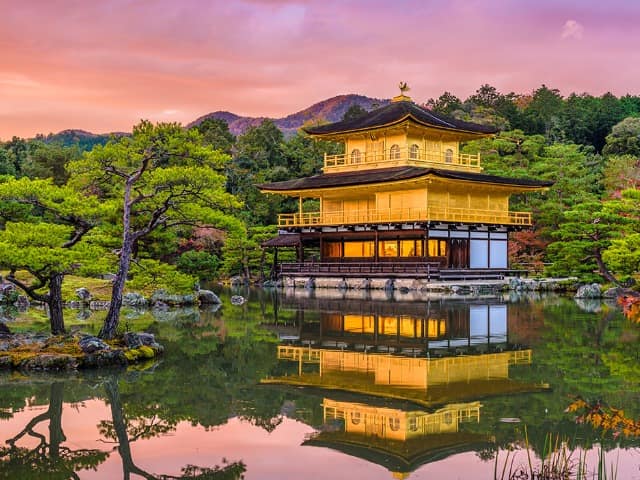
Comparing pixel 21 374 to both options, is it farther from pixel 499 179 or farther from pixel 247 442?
pixel 499 179

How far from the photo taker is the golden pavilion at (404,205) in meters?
39.7

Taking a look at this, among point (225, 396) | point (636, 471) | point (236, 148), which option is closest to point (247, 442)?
point (225, 396)

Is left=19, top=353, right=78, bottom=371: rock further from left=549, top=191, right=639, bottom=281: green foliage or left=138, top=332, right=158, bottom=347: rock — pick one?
left=549, top=191, right=639, bottom=281: green foliage

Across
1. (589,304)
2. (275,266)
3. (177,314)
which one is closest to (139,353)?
(177,314)

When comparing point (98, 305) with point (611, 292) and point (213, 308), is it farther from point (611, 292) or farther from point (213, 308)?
point (611, 292)

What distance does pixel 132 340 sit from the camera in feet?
50.1

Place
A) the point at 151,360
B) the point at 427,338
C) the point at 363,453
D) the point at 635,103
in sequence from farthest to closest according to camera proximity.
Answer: the point at 635,103, the point at 427,338, the point at 151,360, the point at 363,453

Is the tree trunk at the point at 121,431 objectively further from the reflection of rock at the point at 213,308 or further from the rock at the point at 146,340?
the reflection of rock at the point at 213,308

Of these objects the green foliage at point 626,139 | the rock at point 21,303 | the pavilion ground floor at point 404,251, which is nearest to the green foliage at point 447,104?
Answer: the green foliage at point 626,139

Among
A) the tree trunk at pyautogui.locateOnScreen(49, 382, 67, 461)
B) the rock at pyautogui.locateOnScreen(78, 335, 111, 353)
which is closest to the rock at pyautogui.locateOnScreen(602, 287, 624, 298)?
the rock at pyautogui.locateOnScreen(78, 335, 111, 353)

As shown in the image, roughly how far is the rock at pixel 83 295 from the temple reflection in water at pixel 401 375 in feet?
29.5

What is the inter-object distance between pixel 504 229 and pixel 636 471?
118 ft

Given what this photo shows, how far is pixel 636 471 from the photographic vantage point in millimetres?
7691

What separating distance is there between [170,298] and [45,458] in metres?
20.8
